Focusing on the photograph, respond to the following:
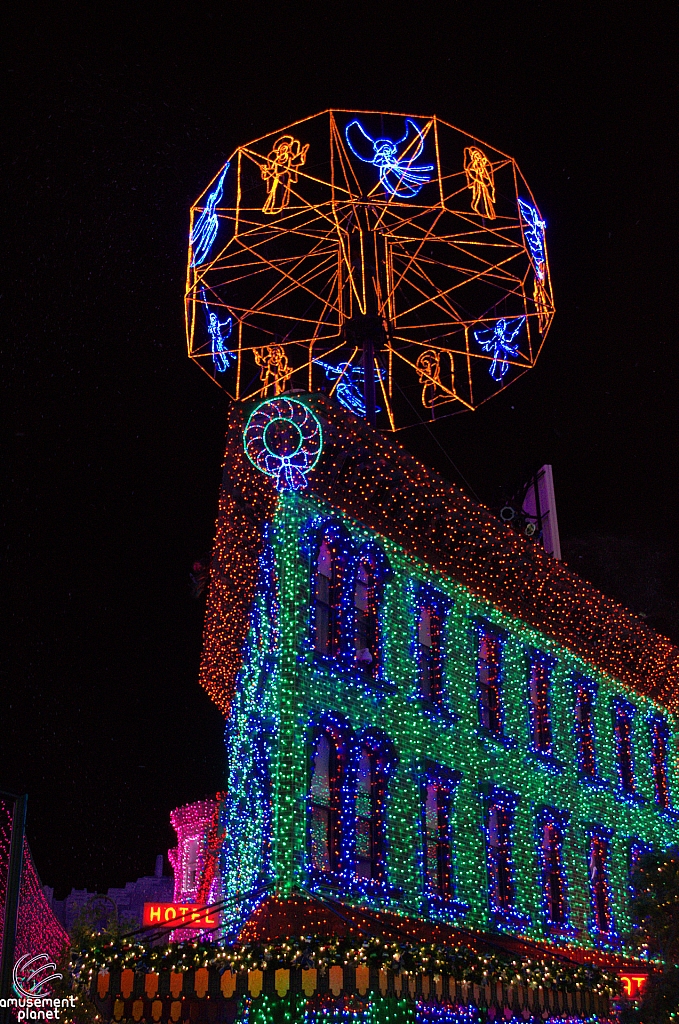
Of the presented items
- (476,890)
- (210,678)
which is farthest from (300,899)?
(210,678)

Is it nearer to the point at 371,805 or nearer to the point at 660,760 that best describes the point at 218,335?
the point at 371,805

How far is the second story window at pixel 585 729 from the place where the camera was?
77.7ft

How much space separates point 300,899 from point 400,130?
11459mm

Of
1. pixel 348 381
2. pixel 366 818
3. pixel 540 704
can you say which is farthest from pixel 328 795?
pixel 348 381

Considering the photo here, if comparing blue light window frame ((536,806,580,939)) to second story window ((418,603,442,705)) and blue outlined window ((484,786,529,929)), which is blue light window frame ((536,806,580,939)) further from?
second story window ((418,603,442,705))

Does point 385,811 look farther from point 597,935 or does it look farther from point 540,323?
point 540,323

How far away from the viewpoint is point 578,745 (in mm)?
23734

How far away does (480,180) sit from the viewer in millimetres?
17609

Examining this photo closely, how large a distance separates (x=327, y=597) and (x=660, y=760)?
491 inches

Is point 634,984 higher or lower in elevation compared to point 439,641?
lower

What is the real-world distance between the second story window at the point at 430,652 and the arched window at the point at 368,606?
1.36m

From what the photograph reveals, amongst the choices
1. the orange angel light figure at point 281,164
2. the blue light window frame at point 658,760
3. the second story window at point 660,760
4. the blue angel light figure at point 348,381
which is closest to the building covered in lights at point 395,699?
the blue light window frame at point 658,760

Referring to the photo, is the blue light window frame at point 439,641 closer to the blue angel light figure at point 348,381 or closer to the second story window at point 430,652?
the second story window at point 430,652

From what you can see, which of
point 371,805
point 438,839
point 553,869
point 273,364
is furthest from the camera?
point 273,364
